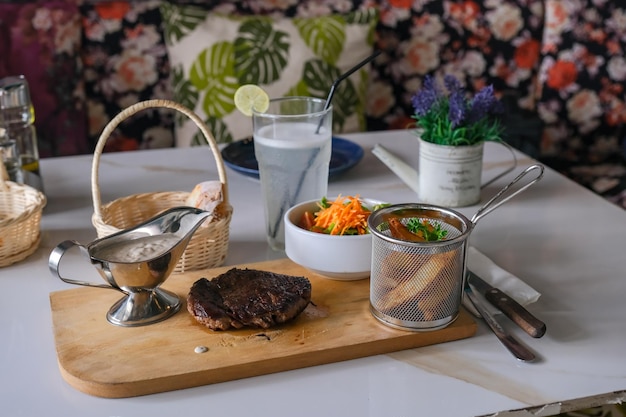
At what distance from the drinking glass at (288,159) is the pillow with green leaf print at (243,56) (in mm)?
1081

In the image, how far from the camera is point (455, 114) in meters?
1.33

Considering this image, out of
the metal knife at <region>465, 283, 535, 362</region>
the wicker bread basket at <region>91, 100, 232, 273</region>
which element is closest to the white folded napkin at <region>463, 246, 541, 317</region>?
the metal knife at <region>465, 283, 535, 362</region>

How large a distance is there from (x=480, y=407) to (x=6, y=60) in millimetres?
1864

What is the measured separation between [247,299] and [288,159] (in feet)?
1.01

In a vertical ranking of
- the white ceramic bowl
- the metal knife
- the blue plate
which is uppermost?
the white ceramic bowl

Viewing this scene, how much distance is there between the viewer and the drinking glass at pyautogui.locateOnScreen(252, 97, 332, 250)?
1.16m

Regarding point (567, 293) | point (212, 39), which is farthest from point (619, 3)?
point (567, 293)

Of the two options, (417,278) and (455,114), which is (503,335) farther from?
(455,114)

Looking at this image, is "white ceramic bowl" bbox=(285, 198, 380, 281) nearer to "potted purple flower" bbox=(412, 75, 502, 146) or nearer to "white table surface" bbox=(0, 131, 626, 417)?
"white table surface" bbox=(0, 131, 626, 417)

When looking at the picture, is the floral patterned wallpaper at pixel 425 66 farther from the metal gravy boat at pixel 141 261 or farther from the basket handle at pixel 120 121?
the metal gravy boat at pixel 141 261

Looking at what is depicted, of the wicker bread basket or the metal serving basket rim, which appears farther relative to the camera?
the wicker bread basket

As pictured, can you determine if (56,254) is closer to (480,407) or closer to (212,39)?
(480,407)

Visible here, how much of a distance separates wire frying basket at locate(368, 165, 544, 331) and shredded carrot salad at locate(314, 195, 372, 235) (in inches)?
4.1

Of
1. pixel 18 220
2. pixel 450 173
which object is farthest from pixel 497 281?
pixel 18 220
